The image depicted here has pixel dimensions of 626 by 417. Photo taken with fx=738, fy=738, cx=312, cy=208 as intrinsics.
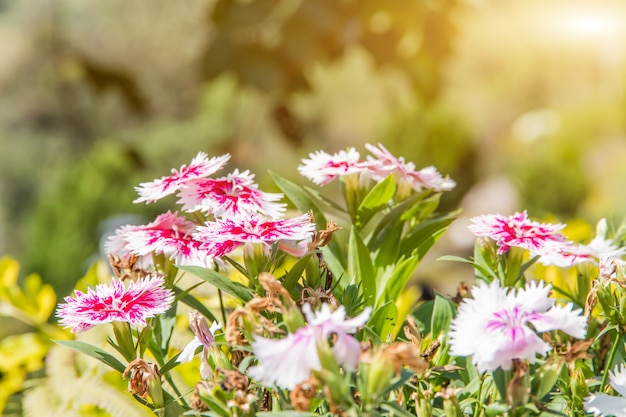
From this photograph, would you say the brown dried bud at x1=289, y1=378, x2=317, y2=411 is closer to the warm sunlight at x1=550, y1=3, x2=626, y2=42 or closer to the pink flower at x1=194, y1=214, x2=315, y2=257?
the pink flower at x1=194, y1=214, x2=315, y2=257

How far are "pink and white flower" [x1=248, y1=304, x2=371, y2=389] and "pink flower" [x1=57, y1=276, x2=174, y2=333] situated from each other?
0.33 feet

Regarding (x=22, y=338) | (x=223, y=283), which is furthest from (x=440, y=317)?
(x=22, y=338)

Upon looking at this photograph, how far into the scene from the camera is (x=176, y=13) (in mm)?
4391

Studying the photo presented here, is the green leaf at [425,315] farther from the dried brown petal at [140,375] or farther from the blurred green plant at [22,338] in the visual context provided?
the blurred green plant at [22,338]

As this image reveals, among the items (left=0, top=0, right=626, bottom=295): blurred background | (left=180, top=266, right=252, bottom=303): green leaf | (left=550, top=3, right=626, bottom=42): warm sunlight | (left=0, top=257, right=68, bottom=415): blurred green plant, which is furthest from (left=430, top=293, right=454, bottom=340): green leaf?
(left=550, top=3, right=626, bottom=42): warm sunlight

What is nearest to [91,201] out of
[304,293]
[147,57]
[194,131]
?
[304,293]

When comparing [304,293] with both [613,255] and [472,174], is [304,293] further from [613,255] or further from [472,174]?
[472,174]

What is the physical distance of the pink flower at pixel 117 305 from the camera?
381 millimetres

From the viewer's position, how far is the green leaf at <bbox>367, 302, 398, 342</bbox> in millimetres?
435

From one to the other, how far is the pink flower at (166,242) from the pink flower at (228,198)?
2cm

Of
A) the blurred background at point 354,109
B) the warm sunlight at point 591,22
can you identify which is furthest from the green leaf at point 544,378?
the warm sunlight at point 591,22

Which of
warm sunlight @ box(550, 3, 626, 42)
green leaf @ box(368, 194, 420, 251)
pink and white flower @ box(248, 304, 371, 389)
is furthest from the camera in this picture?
warm sunlight @ box(550, 3, 626, 42)

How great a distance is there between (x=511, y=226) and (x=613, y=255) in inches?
2.8

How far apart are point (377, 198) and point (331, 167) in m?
0.04
